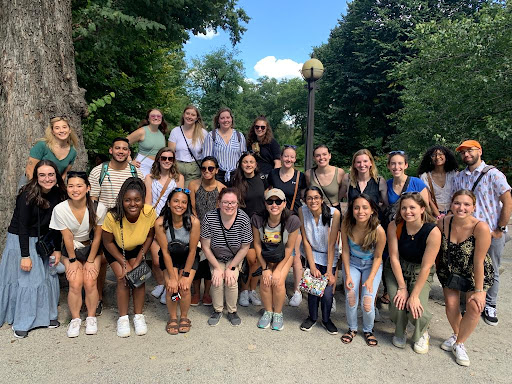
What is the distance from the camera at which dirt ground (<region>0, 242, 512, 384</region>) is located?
3098 mm

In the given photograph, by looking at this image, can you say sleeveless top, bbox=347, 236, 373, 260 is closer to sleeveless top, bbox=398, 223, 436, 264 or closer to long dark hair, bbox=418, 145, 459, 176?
sleeveless top, bbox=398, 223, 436, 264

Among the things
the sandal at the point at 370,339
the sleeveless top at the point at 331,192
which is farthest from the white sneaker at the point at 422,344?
the sleeveless top at the point at 331,192

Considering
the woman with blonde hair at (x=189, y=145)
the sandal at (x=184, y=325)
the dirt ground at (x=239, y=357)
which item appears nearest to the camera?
the dirt ground at (x=239, y=357)

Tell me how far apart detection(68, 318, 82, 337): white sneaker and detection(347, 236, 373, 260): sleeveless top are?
10.2 feet

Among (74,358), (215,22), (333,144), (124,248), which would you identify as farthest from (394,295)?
(333,144)

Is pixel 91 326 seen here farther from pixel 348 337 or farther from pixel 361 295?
pixel 361 295

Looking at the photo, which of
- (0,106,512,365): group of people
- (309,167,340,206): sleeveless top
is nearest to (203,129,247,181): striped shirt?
(0,106,512,365): group of people

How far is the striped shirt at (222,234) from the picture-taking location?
4.04m

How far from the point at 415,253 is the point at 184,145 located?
3.32m

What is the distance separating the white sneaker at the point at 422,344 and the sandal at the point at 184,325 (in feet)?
7.91

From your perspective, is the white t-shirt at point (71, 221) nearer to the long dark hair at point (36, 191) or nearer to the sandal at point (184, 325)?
the long dark hair at point (36, 191)

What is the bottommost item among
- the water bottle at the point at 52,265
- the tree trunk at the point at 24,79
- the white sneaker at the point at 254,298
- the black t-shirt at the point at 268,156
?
the white sneaker at the point at 254,298

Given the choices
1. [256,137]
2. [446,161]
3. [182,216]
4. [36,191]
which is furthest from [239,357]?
[446,161]

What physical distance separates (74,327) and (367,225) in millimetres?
3366
